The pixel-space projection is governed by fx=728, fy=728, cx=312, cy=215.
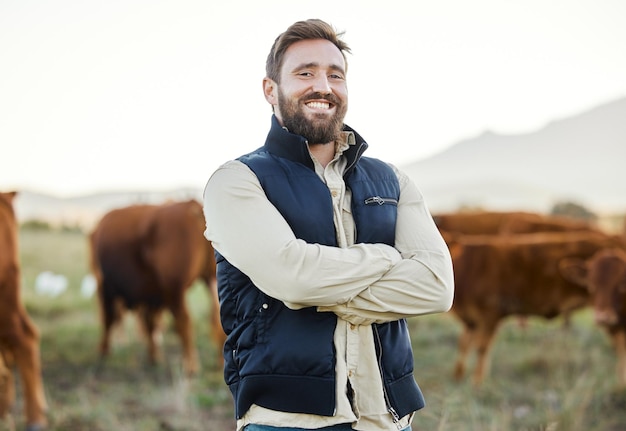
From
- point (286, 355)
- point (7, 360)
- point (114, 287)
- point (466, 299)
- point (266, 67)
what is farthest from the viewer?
point (114, 287)

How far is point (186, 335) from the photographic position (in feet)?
25.6

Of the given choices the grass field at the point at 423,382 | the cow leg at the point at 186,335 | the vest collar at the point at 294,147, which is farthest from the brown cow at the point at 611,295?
the vest collar at the point at 294,147

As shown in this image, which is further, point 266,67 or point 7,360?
point 7,360

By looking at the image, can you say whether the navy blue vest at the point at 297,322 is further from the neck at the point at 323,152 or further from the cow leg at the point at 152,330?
the cow leg at the point at 152,330

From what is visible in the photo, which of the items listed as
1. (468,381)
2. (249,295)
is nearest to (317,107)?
(249,295)

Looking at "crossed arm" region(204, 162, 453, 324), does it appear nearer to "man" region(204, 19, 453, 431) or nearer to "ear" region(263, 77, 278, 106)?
"man" region(204, 19, 453, 431)

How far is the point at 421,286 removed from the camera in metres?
2.49

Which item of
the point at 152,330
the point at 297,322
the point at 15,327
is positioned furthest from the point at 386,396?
the point at 152,330

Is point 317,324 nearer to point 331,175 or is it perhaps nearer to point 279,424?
point 279,424

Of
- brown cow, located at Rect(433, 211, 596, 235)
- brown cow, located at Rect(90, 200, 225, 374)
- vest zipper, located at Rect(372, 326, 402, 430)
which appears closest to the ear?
vest zipper, located at Rect(372, 326, 402, 430)

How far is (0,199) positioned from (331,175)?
4.19 metres

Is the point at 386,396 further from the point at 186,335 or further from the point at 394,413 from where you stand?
the point at 186,335

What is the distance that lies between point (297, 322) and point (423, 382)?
5567mm

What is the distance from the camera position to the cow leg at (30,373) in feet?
18.8
